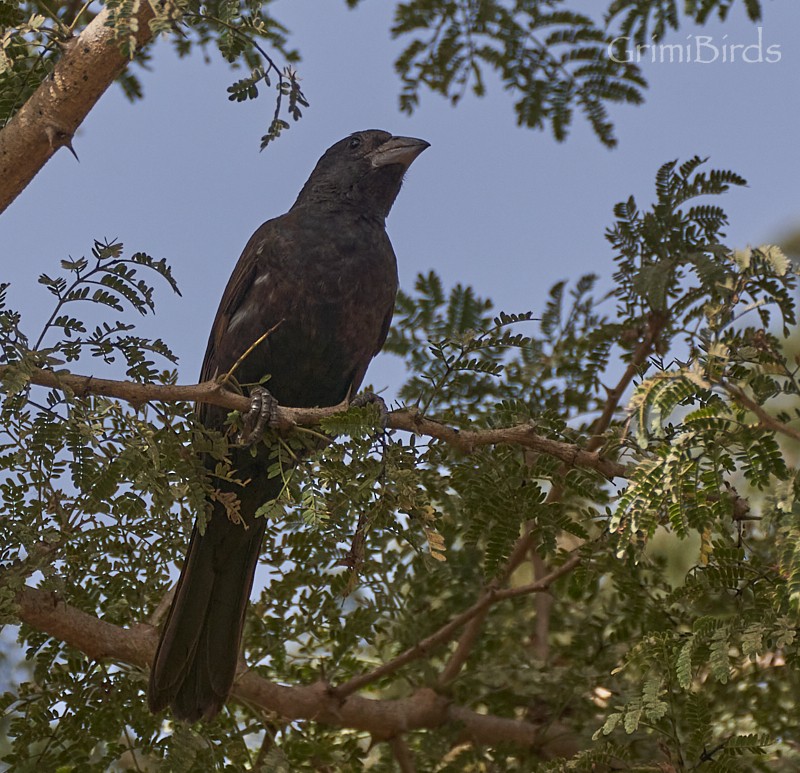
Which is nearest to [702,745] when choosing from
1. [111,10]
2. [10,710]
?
[10,710]

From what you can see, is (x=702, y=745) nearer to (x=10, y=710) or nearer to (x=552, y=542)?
(x=552, y=542)

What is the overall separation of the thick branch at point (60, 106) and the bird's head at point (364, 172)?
1.86m

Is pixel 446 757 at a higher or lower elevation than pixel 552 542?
lower

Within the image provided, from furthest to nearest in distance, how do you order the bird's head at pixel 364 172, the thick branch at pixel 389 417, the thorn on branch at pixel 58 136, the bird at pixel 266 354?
the bird's head at pixel 364 172 < the bird at pixel 266 354 < the thorn on branch at pixel 58 136 < the thick branch at pixel 389 417

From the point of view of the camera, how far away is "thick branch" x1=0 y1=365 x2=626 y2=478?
9.85 feet

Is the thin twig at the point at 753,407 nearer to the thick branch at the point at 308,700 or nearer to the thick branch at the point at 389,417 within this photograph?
the thick branch at the point at 389,417

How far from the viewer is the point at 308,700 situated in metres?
4.03

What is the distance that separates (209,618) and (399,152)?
2457 mm

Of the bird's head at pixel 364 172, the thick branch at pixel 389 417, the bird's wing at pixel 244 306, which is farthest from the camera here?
the bird's head at pixel 364 172

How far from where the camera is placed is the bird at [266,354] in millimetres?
4027

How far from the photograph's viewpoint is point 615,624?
4.22m

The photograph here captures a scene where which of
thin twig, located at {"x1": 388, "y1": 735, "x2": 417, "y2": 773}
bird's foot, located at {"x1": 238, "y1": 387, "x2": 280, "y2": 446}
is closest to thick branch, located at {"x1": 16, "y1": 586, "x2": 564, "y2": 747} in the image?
thin twig, located at {"x1": 388, "y1": 735, "x2": 417, "y2": 773}

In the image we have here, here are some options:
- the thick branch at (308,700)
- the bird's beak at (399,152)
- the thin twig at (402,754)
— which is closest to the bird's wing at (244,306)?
the bird's beak at (399,152)

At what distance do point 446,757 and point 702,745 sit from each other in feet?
4.79
